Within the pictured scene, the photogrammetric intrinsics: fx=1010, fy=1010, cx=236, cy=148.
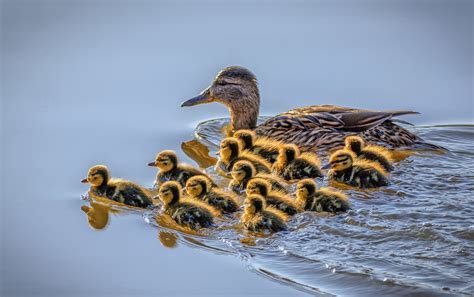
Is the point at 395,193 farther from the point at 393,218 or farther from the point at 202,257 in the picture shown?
A: the point at 202,257

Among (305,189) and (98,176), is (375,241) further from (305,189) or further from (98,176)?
(98,176)

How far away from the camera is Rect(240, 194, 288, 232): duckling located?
5470 mm

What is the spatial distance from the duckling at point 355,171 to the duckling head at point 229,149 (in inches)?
24.4

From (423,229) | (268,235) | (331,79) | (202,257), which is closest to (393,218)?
(423,229)

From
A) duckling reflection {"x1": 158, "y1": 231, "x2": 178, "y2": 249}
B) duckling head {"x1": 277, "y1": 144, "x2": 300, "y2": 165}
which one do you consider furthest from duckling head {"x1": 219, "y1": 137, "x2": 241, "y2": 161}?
duckling reflection {"x1": 158, "y1": 231, "x2": 178, "y2": 249}

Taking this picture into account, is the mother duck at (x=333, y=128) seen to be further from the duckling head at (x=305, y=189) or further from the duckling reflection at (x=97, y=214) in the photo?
the duckling reflection at (x=97, y=214)

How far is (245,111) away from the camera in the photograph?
289 inches

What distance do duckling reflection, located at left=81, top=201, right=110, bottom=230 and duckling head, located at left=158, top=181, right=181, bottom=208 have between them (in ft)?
1.25

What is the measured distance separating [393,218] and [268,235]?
2.35 ft

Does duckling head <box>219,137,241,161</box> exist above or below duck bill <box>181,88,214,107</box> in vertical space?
below

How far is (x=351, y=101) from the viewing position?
7.73 meters

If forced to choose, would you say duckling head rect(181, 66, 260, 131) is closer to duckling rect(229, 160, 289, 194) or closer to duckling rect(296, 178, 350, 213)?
duckling rect(229, 160, 289, 194)

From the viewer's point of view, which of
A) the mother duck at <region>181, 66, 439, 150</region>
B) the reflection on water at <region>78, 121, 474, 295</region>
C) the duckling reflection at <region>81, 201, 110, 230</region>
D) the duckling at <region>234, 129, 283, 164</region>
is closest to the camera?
the reflection on water at <region>78, 121, 474, 295</region>

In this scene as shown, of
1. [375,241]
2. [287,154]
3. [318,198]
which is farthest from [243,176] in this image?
[375,241]
